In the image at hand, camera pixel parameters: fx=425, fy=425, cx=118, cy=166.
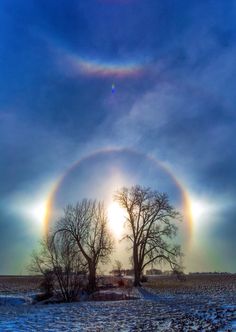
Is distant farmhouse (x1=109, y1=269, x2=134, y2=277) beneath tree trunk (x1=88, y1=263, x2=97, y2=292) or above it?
above

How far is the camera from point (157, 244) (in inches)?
2245

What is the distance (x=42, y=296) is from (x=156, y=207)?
922 inches

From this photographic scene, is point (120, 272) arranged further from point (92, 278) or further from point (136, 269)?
point (92, 278)

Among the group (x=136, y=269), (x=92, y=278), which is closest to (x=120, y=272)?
(x=136, y=269)

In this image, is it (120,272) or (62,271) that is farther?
(120,272)

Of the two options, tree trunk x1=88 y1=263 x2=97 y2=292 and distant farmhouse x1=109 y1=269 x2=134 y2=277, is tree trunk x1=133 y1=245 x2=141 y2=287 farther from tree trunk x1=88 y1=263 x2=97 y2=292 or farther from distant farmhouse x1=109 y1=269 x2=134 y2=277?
tree trunk x1=88 y1=263 x2=97 y2=292

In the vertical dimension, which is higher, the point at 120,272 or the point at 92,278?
the point at 120,272

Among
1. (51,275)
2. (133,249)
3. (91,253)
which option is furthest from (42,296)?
(133,249)

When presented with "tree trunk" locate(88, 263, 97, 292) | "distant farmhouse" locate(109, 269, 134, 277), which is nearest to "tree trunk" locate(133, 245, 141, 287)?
"distant farmhouse" locate(109, 269, 134, 277)

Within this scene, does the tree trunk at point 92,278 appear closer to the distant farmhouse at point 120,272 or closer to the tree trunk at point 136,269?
the tree trunk at point 136,269

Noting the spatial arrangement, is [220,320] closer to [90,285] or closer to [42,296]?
[42,296]

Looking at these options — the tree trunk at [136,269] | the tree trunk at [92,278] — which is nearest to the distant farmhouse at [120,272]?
the tree trunk at [136,269]

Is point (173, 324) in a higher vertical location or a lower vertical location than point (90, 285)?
lower

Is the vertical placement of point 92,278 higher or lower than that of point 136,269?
lower
